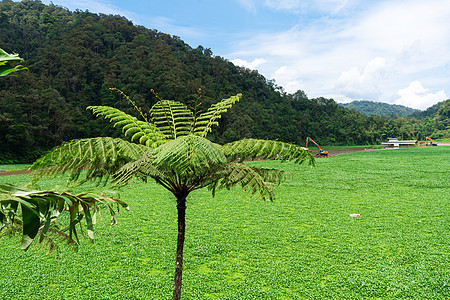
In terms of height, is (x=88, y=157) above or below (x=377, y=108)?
below

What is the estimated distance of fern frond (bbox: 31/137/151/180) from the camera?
1.87m

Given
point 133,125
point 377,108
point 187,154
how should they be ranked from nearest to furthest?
point 187,154
point 133,125
point 377,108

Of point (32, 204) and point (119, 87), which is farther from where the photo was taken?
point (119, 87)

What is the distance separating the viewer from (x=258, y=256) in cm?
430

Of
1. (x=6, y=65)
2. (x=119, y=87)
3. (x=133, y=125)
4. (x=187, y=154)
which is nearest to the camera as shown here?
(x=6, y=65)

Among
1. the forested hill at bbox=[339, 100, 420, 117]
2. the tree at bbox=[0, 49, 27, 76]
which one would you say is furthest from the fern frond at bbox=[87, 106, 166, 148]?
the forested hill at bbox=[339, 100, 420, 117]

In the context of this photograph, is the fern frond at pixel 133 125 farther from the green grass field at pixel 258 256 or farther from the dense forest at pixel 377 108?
the dense forest at pixel 377 108

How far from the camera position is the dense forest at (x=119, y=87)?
23078 mm

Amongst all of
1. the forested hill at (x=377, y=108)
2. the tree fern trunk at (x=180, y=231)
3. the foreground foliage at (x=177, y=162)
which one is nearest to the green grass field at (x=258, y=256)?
the tree fern trunk at (x=180, y=231)

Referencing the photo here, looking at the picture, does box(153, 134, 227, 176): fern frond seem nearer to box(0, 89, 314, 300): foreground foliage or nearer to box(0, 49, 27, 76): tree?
box(0, 89, 314, 300): foreground foliage

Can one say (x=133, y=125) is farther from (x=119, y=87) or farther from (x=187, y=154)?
(x=119, y=87)

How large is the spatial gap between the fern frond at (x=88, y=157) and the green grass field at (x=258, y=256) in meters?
0.57

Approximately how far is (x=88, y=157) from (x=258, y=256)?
3250 millimetres

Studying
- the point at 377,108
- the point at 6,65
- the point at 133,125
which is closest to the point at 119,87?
the point at 133,125
